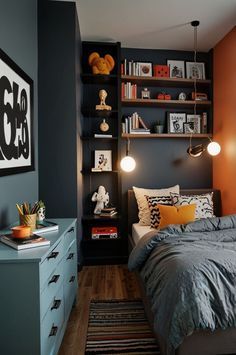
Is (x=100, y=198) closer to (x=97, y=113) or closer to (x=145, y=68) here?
(x=97, y=113)

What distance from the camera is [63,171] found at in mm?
2805

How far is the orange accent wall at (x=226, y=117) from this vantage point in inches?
126

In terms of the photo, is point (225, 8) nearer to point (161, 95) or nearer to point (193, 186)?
point (161, 95)

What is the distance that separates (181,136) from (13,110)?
2343mm

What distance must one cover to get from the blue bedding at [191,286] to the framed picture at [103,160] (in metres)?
1.73

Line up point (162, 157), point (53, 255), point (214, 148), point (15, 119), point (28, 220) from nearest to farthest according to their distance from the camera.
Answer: point (53, 255), point (28, 220), point (15, 119), point (214, 148), point (162, 157)

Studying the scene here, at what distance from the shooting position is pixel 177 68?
3693mm

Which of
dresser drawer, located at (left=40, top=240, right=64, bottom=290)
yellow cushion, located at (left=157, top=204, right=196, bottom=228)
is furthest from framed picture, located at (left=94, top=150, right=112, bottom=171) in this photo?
dresser drawer, located at (left=40, top=240, right=64, bottom=290)

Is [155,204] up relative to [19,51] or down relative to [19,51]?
down

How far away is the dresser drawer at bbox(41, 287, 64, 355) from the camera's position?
1318mm

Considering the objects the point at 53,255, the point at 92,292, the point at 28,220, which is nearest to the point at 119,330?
the point at 92,292

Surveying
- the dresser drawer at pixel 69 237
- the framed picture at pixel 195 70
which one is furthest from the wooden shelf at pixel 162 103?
the dresser drawer at pixel 69 237

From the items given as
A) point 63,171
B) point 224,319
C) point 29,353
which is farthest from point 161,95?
point 29,353

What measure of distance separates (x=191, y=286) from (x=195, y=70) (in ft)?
10.4
